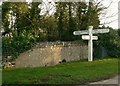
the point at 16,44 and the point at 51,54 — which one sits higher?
the point at 16,44

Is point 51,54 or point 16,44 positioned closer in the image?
point 16,44

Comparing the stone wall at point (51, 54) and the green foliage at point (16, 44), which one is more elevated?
the green foliage at point (16, 44)

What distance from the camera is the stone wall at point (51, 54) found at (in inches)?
783

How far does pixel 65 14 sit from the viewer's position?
29047mm

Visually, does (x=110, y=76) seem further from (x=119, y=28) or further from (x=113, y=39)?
(x=119, y=28)

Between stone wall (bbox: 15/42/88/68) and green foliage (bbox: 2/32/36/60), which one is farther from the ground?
green foliage (bbox: 2/32/36/60)

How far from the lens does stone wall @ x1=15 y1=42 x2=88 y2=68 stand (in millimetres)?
19891

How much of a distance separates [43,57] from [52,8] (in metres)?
7.43

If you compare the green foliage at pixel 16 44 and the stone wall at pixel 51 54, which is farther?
the stone wall at pixel 51 54

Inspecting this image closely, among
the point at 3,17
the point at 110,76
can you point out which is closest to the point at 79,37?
the point at 3,17

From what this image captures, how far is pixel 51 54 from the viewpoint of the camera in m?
22.6

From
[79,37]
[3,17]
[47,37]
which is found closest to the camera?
[3,17]

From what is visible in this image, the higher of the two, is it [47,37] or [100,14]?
[100,14]

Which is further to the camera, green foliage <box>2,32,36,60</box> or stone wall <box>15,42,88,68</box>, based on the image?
stone wall <box>15,42,88,68</box>
